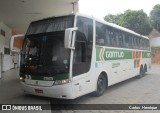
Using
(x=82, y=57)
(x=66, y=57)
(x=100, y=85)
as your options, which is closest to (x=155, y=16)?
(x=100, y=85)

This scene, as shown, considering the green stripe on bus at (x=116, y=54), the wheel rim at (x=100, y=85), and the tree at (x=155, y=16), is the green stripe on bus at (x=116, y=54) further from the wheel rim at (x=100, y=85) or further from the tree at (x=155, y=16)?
the tree at (x=155, y=16)

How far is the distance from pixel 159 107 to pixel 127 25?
34.6 meters

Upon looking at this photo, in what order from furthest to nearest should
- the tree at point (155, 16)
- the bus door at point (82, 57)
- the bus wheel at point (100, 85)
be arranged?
the tree at point (155, 16)
the bus wheel at point (100, 85)
the bus door at point (82, 57)

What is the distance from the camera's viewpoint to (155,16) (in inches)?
1538

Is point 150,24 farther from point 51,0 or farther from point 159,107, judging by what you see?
point 159,107

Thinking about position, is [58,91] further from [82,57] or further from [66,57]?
[82,57]

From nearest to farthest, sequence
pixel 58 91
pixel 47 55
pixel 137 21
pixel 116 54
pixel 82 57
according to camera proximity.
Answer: pixel 58 91, pixel 47 55, pixel 82 57, pixel 116 54, pixel 137 21

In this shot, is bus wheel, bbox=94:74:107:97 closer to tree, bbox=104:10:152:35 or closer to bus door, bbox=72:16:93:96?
bus door, bbox=72:16:93:96

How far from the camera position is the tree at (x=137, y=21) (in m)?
39.8

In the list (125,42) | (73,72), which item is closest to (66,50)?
(73,72)

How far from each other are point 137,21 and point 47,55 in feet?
115

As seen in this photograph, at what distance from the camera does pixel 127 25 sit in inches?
1618

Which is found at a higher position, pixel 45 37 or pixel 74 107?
pixel 45 37

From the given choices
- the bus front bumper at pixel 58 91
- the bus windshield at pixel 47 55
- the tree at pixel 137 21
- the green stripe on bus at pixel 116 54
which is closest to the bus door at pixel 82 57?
the bus front bumper at pixel 58 91
